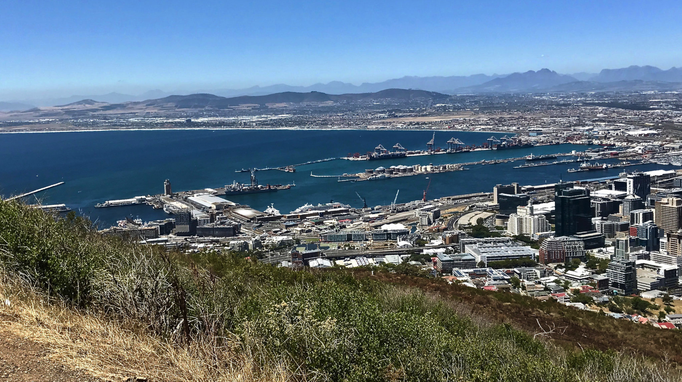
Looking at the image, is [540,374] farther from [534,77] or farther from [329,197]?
[534,77]

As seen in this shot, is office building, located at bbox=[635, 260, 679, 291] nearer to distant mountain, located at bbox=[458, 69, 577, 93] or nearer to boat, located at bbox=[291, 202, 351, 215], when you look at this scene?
boat, located at bbox=[291, 202, 351, 215]

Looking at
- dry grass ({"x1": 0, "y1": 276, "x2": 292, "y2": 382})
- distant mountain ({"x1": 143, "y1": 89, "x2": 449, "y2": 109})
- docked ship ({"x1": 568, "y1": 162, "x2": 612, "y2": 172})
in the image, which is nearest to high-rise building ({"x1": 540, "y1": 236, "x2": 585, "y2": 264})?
dry grass ({"x1": 0, "y1": 276, "x2": 292, "y2": 382})

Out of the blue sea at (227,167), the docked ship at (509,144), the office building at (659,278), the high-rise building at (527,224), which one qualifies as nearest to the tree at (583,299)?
the office building at (659,278)

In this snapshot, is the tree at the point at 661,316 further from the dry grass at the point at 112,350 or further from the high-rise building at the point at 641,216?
the high-rise building at the point at 641,216

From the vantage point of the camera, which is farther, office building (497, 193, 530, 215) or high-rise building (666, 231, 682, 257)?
office building (497, 193, 530, 215)

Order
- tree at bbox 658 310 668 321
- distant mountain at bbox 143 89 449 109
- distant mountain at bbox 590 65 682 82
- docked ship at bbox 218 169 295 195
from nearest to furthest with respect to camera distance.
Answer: tree at bbox 658 310 668 321 < docked ship at bbox 218 169 295 195 < distant mountain at bbox 143 89 449 109 < distant mountain at bbox 590 65 682 82

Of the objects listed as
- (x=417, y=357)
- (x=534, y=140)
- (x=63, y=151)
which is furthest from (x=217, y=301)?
(x=63, y=151)
